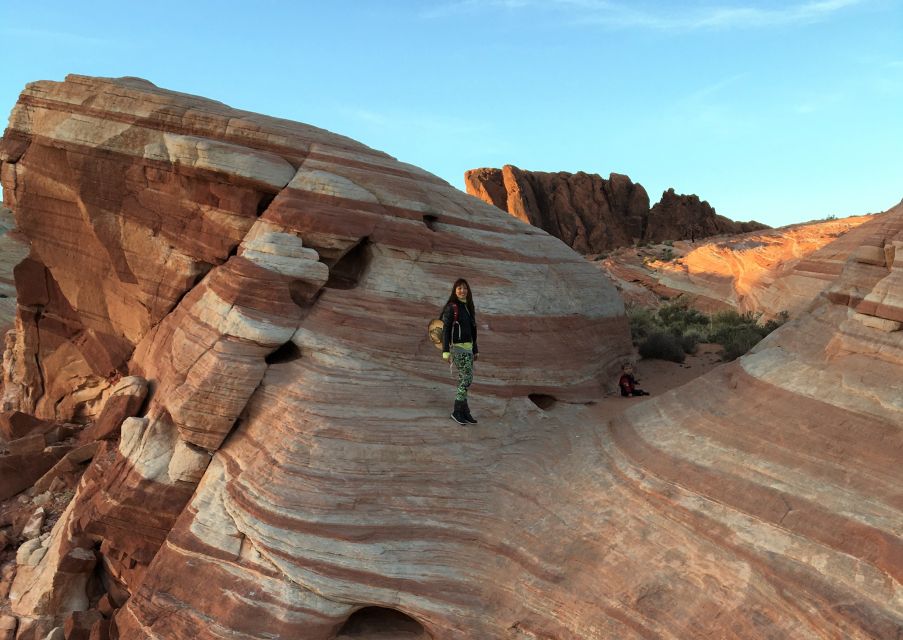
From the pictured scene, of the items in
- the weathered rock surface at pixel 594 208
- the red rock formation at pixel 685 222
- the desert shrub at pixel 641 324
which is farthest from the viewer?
the red rock formation at pixel 685 222

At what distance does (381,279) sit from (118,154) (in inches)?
230

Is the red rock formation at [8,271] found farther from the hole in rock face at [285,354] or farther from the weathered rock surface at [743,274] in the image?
the weathered rock surface at [743,274]

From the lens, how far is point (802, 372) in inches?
286

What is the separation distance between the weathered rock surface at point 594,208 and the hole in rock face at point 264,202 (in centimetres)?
4780

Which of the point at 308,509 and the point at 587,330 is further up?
the point at 587,330

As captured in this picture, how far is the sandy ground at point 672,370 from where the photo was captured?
13133 millimetres

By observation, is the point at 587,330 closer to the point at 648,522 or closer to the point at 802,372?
Result: the point at 802,372

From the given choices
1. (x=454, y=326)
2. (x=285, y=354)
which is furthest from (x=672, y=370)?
(x=285, y=354)

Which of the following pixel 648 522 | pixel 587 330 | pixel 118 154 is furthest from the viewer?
pixel 587 330

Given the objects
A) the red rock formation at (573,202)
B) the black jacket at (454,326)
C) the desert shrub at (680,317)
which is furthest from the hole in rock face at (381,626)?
the red rock formation at (573,202)

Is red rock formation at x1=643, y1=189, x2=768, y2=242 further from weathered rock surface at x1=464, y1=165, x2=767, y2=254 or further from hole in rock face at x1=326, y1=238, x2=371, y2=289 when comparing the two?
hole in rock face at x1=326, y1=238, x2=371, y2=289

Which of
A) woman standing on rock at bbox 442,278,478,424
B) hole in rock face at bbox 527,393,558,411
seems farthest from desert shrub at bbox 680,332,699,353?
woman standing on rock at bbox 442,278,478,424

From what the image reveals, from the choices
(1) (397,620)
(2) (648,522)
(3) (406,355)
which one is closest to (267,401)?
(3) (406,355)

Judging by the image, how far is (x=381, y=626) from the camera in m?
6.96
